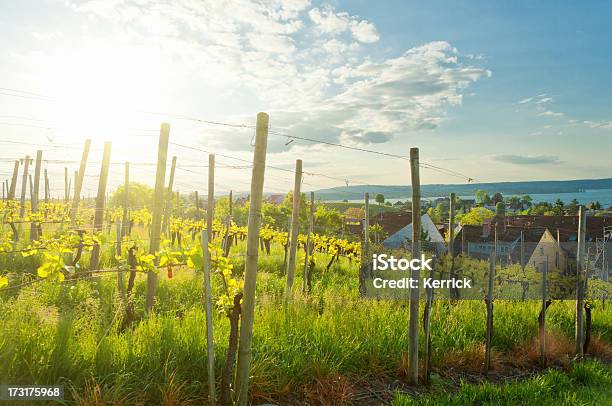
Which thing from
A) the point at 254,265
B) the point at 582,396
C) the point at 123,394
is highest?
the point at 254,265

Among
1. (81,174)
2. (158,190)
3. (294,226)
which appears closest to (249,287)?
(158,190)

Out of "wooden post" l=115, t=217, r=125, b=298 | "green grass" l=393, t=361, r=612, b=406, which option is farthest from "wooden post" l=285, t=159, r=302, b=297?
"green grass" l=393, t=361, r=612, b=406

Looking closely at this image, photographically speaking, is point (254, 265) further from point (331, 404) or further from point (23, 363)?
point (23, 363)

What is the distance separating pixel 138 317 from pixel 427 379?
422 centimetres

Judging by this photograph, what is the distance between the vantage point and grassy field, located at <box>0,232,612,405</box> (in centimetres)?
393

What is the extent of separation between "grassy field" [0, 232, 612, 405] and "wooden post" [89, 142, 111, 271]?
1116 mm

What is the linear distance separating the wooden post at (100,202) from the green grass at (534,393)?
300 inches

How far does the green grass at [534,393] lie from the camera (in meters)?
4.89

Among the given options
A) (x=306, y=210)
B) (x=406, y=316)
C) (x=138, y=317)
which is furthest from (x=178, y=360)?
(x=306, y=210)

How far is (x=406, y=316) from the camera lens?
287 inches

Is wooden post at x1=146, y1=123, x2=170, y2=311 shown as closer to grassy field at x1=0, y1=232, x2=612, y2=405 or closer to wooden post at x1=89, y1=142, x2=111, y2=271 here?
grassy field at x1=0, y1=232, x2=612, y2=405

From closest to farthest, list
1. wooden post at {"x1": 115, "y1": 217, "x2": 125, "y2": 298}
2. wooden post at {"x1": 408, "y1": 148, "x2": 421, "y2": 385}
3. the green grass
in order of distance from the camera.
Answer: the green grass
wooden post at {"x1": 408, "y1": 148, "x2": 421, "y2": 385}
wooden post at {"x1": 115, "y1": 217, "x2": 125, "y2": 298}

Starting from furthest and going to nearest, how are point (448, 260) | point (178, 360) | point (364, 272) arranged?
point (364, 272), point (448, 260), point (178, 360)

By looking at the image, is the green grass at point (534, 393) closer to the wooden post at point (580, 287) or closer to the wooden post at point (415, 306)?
the wooden post at point (415, 306)
